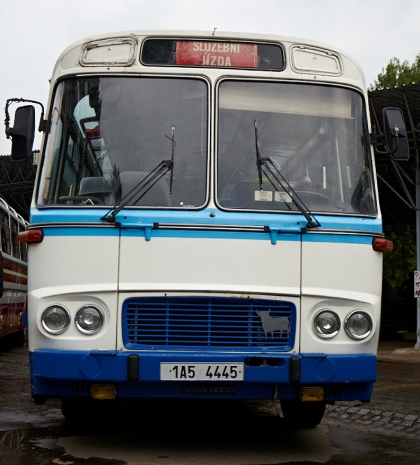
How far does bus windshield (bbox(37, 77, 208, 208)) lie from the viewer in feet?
22.4

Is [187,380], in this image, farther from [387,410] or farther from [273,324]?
[387,410]

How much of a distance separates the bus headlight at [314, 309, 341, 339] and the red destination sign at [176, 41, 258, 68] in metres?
2.09

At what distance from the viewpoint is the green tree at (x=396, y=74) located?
57094 mm

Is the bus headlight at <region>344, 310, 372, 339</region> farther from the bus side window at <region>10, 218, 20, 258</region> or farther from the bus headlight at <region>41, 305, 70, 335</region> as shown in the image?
the bus side window at <region>10, 218, 20, 258</region>

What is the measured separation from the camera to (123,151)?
693 centimetres

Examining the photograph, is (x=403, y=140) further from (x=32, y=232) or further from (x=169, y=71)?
(x=32, y=232)

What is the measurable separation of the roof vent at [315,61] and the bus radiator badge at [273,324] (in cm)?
206

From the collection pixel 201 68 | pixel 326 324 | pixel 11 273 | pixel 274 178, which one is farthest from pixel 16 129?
pixel 11 273

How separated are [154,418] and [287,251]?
3.03 meters

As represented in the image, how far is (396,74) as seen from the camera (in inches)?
2275

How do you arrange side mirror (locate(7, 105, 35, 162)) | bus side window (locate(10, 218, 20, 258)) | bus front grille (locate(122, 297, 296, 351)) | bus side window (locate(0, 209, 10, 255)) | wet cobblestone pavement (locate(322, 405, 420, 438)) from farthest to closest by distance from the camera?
bus side window (locate(10, 218, 20, 258)), bus side window (locate(0, 209, 10, 255)), wet cobblestone pavement (locate(322, 405, 420, 438)), side mirror (locate(7, 105, 35, 162)), bus front grille (locate(122, 297, 296, 351))

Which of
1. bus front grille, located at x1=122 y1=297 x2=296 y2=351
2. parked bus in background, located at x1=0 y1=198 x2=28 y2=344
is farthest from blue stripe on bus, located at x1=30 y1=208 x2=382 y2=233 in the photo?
parked bus in background, located at x1=0 y1=198 x2=28 y2=344

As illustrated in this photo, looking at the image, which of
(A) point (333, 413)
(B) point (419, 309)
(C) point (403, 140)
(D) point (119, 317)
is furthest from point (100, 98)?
(B) point (419, 309)

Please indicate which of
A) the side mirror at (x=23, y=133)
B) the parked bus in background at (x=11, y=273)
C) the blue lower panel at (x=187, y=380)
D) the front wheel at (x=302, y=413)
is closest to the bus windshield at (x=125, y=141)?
the side mirror at (x=23, y=133)
